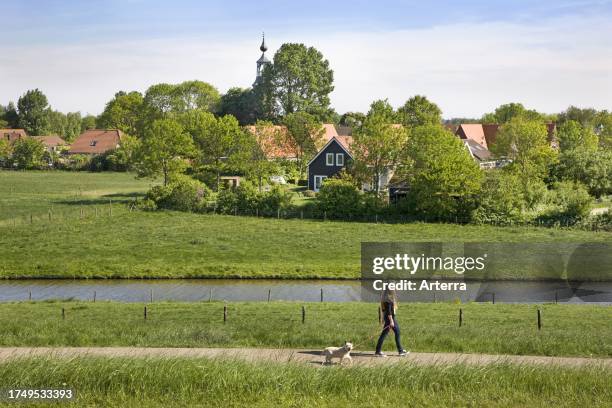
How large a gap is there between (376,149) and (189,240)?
1953cm

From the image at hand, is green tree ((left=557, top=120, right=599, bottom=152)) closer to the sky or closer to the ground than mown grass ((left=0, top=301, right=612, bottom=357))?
closer to the sky

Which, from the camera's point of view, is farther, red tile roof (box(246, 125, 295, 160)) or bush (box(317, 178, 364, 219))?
red tile roof (box(246, 125, 295, 160))

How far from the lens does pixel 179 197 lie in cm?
5756

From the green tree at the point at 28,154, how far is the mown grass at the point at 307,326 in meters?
76.4

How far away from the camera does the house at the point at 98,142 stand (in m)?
107

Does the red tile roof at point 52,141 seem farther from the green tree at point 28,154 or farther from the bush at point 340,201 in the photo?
the bush at point 340,201

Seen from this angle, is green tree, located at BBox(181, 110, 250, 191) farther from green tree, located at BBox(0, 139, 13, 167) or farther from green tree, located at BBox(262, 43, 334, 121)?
green tree, located at BBox(0, 139, 13, 167)

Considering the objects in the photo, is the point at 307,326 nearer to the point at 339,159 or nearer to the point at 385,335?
the point at 385,335

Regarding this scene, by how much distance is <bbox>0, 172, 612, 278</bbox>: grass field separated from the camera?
1553 inches

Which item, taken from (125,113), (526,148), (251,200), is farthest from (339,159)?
(125,113)

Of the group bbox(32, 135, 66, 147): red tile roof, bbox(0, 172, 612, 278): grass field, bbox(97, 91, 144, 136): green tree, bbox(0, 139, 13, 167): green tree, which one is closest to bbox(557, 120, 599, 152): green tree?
bbox(0, 172, 612, 278): grass field

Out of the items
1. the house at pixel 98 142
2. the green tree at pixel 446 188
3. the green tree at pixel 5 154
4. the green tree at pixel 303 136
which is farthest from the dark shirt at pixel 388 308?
the green tree at pixel 5 154

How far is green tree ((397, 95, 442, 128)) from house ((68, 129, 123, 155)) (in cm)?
4584

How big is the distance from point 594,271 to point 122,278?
26103 mm
